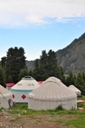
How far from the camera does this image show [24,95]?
28141mm

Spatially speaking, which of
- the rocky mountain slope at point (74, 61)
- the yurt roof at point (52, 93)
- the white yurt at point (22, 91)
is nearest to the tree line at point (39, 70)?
the white yurt at point (22, 91)

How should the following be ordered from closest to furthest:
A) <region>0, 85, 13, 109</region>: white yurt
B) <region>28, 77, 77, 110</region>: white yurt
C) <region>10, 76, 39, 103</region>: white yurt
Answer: <region>28, 77, 77, 110</region>: white yurt → <region>0, 85, 13, 109</region>: white yurt → <region>10, 76, 39, 103</region>: white yurt

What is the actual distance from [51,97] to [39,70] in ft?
92.3

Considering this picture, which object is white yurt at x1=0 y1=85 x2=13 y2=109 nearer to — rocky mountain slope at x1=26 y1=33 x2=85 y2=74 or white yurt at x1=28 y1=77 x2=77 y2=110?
white yurt at x1=28 y1=77 x2=77 y2=110

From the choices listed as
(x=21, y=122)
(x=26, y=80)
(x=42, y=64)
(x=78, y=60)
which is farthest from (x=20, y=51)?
(x=78, y=60)

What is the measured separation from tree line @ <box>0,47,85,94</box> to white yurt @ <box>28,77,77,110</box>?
20.5 metres

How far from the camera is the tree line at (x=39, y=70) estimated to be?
140 feet

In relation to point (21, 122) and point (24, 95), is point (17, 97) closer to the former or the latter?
point (24, 95)

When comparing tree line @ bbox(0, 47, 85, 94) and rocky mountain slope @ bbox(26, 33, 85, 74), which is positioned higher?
rocky mountain slope @ bbox(26, 33, 85, 74)

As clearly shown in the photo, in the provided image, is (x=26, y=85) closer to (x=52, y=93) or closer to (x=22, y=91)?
(x=22, y=91)

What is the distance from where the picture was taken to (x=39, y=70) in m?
46.7

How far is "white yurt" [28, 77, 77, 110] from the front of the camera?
18.6m

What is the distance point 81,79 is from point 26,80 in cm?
1552

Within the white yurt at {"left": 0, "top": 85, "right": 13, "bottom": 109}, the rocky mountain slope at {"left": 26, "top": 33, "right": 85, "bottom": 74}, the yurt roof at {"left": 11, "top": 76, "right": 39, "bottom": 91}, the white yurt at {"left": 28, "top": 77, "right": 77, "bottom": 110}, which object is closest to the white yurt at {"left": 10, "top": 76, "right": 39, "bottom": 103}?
the yurt roof at {"left": 11, "top": 76, "right": 39, "bottom": 91}
